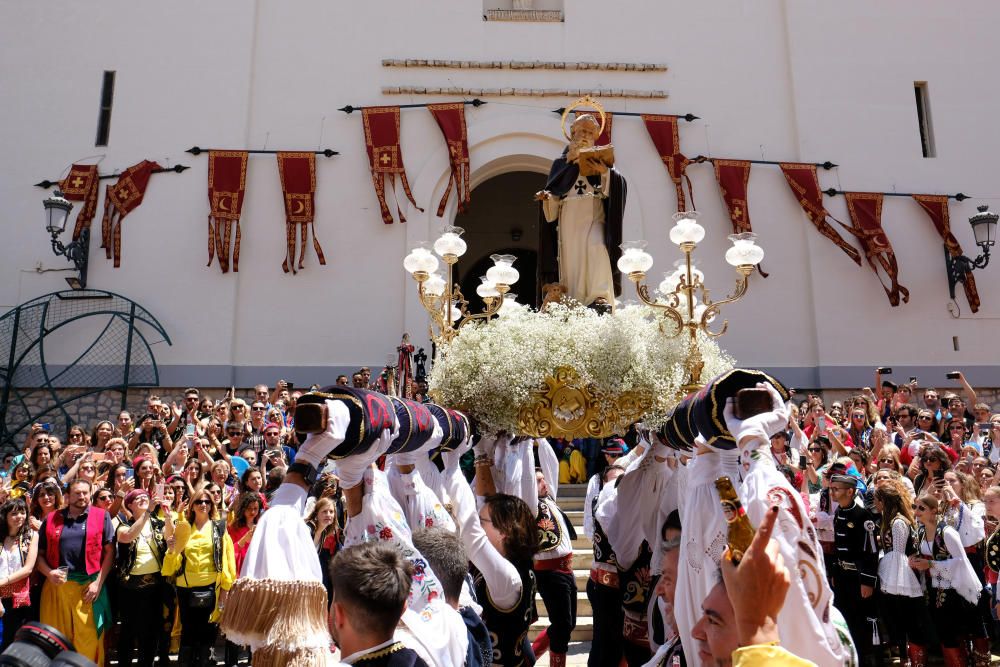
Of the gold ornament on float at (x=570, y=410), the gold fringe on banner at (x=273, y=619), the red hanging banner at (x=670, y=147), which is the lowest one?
the gold fringe on banner at (x=273, y=619)

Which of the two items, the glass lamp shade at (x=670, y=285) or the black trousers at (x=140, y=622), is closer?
the glass lamp shade at (x=670, y=285)

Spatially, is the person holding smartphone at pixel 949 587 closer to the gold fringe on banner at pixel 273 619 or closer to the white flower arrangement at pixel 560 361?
the white flower arrangement at pixel 560 361

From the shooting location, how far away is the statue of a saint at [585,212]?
6.75 m

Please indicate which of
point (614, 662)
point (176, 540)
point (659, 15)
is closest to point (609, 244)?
point (614, 662)

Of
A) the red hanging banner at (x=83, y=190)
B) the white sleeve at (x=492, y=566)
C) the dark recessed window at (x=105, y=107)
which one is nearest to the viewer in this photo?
the white sleeve at (x=492, y=566)

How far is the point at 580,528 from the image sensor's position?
8.82 meters

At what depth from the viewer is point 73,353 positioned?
1302cm

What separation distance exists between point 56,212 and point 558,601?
10.4 meters

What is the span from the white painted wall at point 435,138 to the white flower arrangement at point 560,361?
27.4ft

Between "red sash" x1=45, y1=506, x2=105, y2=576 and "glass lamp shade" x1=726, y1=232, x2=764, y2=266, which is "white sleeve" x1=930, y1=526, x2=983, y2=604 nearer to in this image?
"glass lamp shade" x1=726, y1=232, x2=764, y2=266

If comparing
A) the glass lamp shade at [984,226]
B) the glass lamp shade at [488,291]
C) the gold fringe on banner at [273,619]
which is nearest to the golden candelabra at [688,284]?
the glass lamp shade at [488,291]

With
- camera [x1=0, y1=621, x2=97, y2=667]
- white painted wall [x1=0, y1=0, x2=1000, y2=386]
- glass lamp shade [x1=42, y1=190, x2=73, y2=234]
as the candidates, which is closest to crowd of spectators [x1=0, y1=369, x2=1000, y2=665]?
camera [x1=0, y1=621, x2=97, y2=667]

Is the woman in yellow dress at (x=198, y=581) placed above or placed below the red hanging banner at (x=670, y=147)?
below

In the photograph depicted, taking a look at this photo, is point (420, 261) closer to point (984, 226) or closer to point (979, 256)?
point (984, 226)
